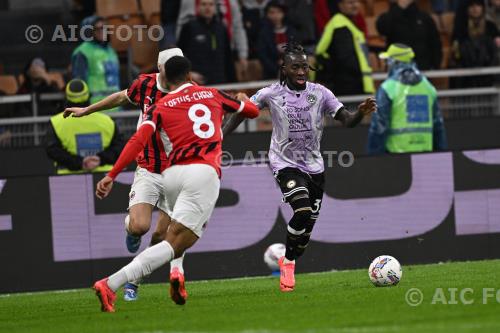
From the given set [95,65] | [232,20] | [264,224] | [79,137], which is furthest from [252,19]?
[264,224]

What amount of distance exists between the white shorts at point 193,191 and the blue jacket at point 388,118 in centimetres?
613

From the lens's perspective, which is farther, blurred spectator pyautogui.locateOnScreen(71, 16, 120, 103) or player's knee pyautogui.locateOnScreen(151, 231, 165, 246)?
blurred spectator pyautogui.locateOnScreen(71, 16, 120, 103)

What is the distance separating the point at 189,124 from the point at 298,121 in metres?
2.46

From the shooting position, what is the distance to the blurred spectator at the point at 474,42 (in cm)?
1928

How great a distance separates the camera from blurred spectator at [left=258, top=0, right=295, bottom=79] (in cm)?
1917

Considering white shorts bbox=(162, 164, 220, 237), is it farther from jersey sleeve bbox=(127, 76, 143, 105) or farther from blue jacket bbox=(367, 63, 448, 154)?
blue jacket bbox=(367, 63, 448, 154)

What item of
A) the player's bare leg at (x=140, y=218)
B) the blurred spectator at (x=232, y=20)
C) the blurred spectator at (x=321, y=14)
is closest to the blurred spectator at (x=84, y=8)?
the blurred spectator at (x=232, y=20)

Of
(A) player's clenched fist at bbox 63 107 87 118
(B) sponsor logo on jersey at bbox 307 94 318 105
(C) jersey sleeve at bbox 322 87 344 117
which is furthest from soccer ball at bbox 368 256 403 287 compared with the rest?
(A) player's clenched fist at bbox 63 107 87 118

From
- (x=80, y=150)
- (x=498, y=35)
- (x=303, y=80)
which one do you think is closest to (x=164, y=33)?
(x=80, y=150)

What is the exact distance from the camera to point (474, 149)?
16.1 m

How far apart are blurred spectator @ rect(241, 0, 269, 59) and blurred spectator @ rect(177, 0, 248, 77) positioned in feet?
1.16

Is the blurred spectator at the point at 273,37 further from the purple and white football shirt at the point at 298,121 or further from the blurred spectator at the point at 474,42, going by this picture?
the purple and white football shirt at the point at 298,121

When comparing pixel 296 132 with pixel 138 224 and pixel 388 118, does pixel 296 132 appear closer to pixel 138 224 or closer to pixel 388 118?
pixel 138 224

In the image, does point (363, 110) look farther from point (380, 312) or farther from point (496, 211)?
point (496, 211)
